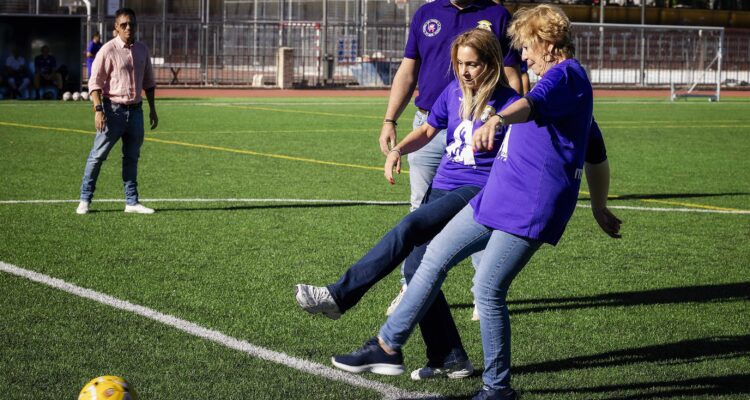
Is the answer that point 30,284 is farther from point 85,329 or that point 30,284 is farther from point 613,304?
point 613,304

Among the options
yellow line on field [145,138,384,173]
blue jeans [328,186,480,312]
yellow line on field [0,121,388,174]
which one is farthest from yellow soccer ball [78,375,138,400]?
yellow line on field [145,138,384,173]

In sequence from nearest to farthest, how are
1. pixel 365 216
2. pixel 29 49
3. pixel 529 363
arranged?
pixel 529 363, pixel 365 216, pixel 29 49

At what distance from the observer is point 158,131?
859 inches

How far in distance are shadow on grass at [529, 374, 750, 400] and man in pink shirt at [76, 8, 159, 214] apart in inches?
263

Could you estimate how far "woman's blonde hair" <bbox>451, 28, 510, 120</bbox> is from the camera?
4922 millimetres

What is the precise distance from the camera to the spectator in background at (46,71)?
32250mm

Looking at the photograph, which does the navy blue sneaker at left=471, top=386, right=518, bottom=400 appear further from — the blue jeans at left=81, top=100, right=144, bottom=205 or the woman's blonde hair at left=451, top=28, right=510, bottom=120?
the blue jeans at left=81, top=100, right=144, bottom=205

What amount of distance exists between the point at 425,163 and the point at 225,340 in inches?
61.4

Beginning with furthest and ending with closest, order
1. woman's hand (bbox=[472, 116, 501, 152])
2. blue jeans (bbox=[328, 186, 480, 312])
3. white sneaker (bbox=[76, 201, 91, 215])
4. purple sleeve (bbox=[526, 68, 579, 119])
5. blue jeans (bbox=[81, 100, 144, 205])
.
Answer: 1. blue jeans (bbox=[81, 100, 144, 205])
2. white sneaker (bbox=[76, 201, 91, 215])
3. blue jeans (bbox=[328, 186, 480, 312])
4. purple sleeve (bbox=[526, 68, 579, 119])
5. woman's hand (bbox=[472, 116, 501, 152])

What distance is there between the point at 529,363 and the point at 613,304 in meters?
1.72

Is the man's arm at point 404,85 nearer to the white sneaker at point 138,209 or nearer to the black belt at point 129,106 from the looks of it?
the white sneaker at point 138,209

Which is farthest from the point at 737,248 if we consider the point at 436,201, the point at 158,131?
the point at 158,131

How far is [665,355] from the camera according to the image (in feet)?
19.6

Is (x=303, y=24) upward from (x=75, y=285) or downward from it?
upward
